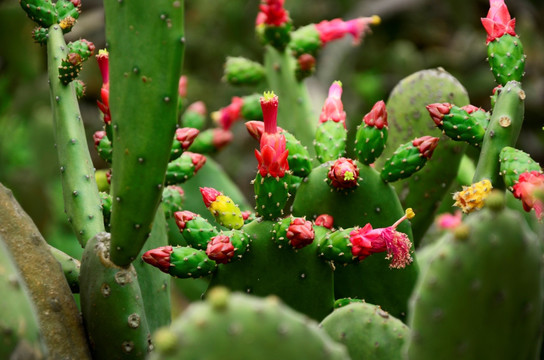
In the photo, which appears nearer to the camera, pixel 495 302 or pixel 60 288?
pixel 495 302

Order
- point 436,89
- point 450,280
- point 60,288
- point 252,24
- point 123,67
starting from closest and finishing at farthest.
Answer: point 450,280
point 123,67
point 60,288
point 436,89
point 252,24

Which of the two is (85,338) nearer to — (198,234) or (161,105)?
(198,234)

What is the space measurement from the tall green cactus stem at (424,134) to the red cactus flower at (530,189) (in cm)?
45

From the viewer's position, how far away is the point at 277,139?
106cm

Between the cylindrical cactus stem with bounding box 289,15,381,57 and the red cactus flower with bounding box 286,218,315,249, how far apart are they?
27.4 inches

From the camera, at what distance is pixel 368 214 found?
1202mm

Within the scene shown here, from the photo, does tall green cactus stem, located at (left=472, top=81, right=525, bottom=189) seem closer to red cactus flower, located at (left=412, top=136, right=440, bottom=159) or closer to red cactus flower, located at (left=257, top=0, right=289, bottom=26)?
red cactus flower, located at (left=412, top=136, right=440, bottom=159)

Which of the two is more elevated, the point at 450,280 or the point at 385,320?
the point at 450,280

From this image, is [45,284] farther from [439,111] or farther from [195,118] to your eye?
[195,118]

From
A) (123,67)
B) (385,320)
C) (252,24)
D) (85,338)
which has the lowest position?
(252,24)

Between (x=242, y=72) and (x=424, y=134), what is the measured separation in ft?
1.51

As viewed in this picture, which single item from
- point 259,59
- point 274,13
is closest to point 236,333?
point 274,13

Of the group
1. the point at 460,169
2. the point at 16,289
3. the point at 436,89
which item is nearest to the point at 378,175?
the point at 436,89

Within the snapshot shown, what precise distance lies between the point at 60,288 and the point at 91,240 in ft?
0.26
